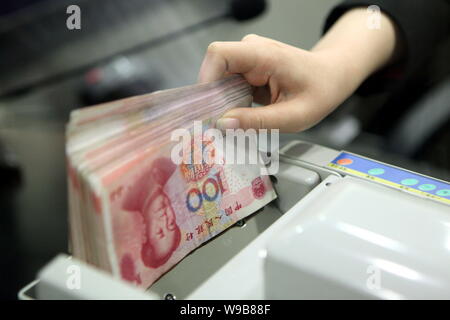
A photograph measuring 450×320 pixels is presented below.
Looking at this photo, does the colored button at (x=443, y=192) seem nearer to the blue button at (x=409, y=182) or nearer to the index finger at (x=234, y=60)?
the blue button at (x=409, y=182)

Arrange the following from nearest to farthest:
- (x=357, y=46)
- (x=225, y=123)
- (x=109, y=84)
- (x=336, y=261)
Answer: (x=336, y=261), (x=225, y=123), (x=357, y=46), (x=109, y=84)

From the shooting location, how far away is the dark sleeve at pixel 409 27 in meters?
0.87

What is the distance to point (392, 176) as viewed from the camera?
0.64 metres

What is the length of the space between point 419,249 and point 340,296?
0.08 meters

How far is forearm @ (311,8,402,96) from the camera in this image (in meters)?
0.76

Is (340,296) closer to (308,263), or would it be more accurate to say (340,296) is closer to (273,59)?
(308,263)

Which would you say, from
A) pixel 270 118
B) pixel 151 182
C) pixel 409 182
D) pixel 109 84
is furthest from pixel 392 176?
pixel 109 84

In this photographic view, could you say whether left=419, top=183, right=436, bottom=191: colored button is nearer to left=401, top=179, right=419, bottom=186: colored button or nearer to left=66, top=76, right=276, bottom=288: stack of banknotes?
left=401, top=179, right=419, bottom=186: colored button

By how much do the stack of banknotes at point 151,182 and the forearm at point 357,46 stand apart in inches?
8.2

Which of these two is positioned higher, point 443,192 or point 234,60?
point 234,60

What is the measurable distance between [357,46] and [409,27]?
154 millimetres

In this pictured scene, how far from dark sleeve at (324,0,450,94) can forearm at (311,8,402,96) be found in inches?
0.6

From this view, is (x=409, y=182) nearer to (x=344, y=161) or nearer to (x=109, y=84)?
(x=344, y=161)
